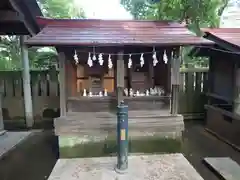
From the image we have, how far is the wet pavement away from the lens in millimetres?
3912

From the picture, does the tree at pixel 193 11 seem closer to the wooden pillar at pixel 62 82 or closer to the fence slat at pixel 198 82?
the fence slat at pixel 198 82

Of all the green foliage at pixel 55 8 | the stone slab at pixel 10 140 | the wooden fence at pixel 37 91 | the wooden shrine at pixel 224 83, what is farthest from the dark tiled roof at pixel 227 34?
the green foliage at pixel 55 8

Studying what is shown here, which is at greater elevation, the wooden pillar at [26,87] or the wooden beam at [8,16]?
the wooden beam at [8,16]

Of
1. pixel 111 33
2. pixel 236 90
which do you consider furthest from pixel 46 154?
pixel 236 90

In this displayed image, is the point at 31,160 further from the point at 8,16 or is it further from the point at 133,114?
the point at 8,16

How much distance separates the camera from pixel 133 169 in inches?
154

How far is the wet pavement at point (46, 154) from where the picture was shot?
3.91 m

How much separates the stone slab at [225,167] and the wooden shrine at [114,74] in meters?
0.91

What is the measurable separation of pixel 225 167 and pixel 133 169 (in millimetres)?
1609

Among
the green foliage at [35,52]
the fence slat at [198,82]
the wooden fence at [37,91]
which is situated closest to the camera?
the wooden fence at [37,91]

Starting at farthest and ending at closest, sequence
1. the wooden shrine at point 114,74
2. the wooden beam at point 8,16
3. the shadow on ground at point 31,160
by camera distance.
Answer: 1. the wooden beam at point 8,16
2. the wooden shrine at point 114,74
3. the shadow on ground at point 31,160

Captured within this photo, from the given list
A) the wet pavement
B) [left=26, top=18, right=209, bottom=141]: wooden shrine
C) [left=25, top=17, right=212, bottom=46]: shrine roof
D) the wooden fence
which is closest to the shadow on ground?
the wet pavement

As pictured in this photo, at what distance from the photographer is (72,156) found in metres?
4.56

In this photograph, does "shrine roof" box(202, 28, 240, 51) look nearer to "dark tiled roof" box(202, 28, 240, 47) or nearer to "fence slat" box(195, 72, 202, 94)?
"dark tiled roof" box(202, 28, 240, 47)
